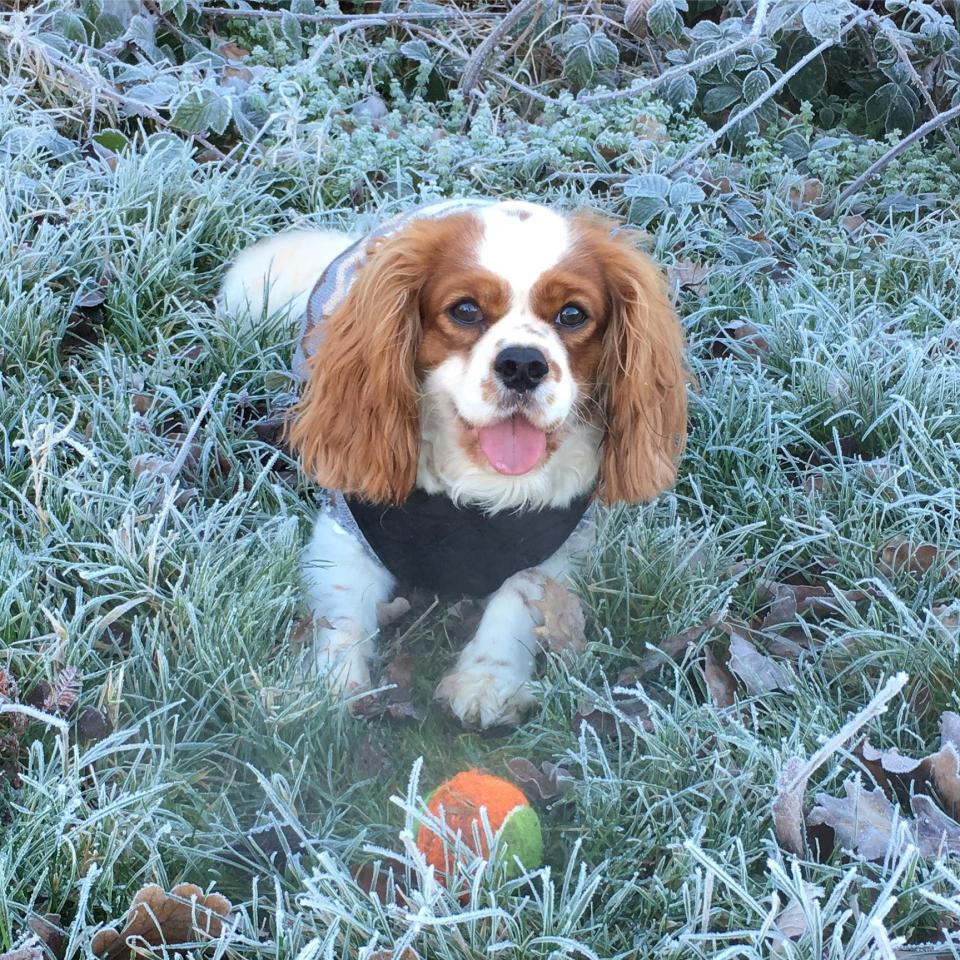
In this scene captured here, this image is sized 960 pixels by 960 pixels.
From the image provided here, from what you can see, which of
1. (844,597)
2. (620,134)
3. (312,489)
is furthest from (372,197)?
(844,597)

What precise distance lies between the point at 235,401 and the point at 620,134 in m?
1.81

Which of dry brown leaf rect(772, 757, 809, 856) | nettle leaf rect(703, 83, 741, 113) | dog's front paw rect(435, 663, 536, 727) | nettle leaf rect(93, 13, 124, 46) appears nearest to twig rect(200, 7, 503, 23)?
nettle leaf rect(93, 13, 124, 46)

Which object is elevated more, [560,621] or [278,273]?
[278,273]

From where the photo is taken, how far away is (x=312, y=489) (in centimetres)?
284

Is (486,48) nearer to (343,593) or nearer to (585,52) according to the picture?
(585,52)

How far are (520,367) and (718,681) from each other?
0.73m

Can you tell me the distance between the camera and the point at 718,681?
89.9 inches

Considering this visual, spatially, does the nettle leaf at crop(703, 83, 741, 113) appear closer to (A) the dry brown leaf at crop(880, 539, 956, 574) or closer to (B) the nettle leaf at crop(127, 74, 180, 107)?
(B) the nettle leaf at crop(127, 74, 180, 107)

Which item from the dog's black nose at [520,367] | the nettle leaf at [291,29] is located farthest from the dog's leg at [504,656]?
the nettle leaf at [291,29]

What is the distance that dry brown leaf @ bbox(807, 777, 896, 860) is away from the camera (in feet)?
5.98

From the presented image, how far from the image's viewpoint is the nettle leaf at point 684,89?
4129 mm

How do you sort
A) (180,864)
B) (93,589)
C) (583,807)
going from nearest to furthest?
(180,864)
(583,807)
(93,589)

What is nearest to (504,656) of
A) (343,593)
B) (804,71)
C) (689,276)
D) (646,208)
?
(343,593)

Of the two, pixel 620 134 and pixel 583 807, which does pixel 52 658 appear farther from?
pixel 620 134
